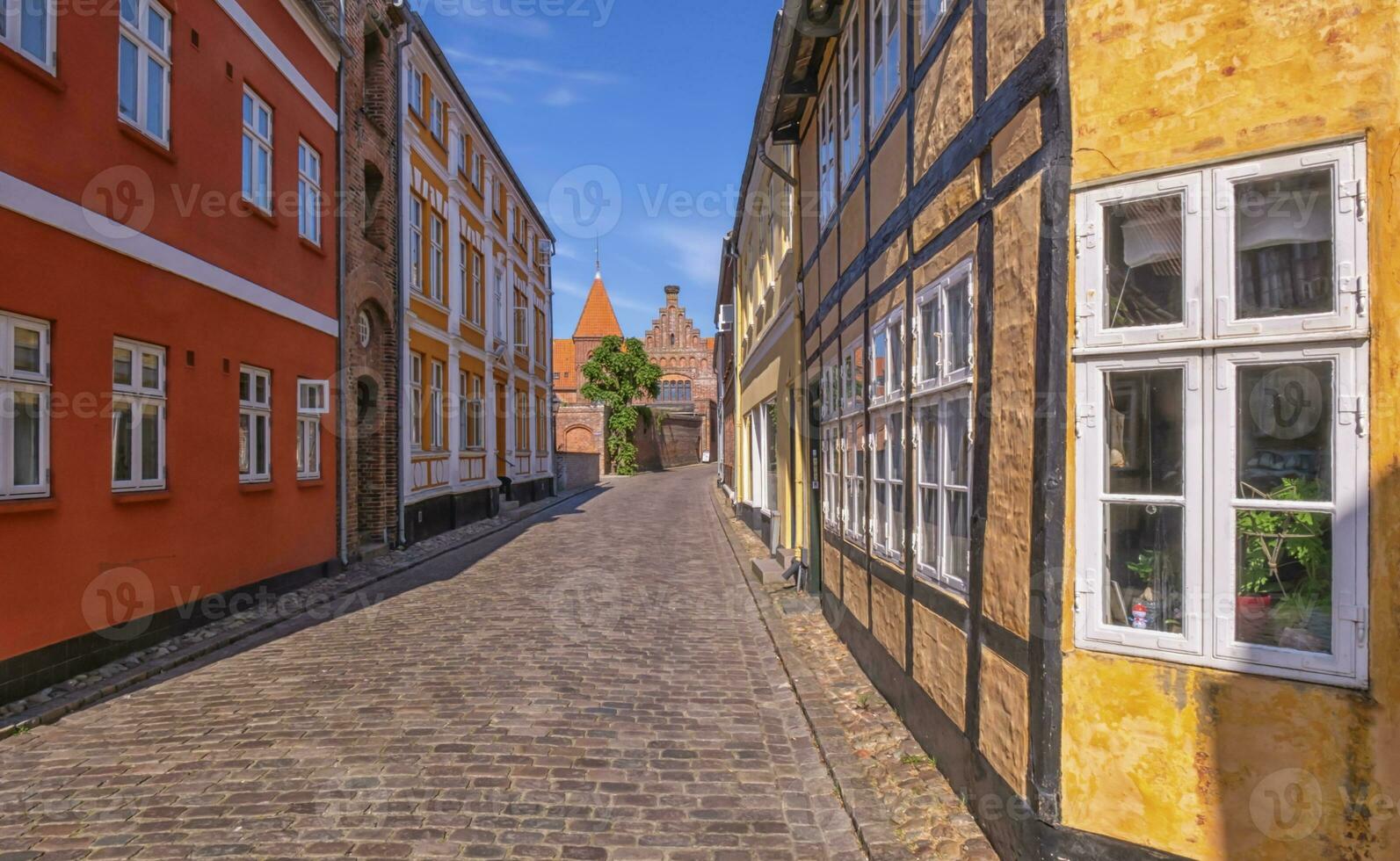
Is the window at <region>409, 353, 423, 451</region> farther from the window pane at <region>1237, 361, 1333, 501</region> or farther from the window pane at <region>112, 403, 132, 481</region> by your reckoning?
the window pane at <region>1237, 361, 1333, 501</region>

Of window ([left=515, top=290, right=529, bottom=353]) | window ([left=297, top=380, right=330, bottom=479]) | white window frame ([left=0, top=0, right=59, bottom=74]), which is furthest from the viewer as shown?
window ([left=515, top=290, right=529, bottom=353])

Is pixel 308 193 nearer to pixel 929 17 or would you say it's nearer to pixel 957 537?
pixel 929 17

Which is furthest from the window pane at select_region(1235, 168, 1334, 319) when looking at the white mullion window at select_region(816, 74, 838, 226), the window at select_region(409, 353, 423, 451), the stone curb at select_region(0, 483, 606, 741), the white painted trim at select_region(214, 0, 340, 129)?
the window at select_region(409, 353, 423, 451)

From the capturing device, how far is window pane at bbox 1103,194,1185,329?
3104 mm

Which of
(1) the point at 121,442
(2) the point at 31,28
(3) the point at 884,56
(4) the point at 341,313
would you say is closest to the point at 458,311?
(4) the point at 341,313

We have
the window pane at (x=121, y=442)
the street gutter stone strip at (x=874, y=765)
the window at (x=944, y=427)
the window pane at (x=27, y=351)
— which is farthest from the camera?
the window pane at (x=121, y=442)

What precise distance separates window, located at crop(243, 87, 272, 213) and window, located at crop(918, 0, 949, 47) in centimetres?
764

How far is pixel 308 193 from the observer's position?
11.4 meters

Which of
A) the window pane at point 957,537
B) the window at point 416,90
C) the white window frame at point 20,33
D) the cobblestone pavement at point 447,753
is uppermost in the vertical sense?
the window at point 416,90

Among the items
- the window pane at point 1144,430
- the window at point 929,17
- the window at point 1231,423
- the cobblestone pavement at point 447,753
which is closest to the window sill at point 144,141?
the cobblestone pavement at point 447,753

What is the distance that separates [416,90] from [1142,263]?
53.4 ft

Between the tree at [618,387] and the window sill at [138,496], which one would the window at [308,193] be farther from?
the tree at [618,387]

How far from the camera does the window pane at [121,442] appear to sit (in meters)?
7.09

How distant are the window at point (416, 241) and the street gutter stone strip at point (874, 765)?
36.8 ft
